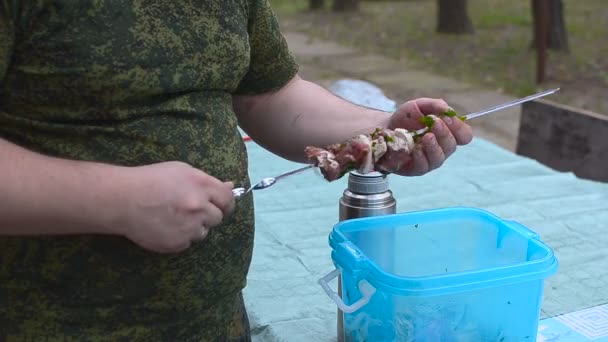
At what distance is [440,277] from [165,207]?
526mm

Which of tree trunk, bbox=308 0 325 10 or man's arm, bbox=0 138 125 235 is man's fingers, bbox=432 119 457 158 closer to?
man's arm, bbox=0 138 125 235

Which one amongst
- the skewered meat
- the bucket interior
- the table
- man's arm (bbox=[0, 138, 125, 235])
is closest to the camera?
man's arm (bbox=[0, 138, 125, 235])

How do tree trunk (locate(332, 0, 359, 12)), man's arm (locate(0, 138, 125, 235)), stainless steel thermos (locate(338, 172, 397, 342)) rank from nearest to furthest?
1. man's arm (locate(0, 138, 125, 235))
2. stainless steel thermos (locate(338, 172, 397, 342))
3. tree trunk (locate(332, 0, 359, 12))

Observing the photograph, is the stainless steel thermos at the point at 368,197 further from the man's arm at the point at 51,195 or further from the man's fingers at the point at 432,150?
the man's arm at the point at 51,195

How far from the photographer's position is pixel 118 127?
3.65ft

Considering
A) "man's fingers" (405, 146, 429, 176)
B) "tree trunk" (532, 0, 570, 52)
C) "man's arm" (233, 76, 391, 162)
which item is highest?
"man's arm" (233, 76, 391, 162)

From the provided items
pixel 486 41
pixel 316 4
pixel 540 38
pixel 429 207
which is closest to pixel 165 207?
pixel 429 207

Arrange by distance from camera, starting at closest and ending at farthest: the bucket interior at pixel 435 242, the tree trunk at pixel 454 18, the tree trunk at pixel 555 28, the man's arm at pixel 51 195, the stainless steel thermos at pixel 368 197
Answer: the man's arm at pixel 51 195 → the bucket interior at pixel 435 242 → the stainless steel thermos at pixel 368 197 → the tree trunk at pixel 555 28 → the tree trunk at pixel 454 18

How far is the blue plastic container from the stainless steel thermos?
125mm

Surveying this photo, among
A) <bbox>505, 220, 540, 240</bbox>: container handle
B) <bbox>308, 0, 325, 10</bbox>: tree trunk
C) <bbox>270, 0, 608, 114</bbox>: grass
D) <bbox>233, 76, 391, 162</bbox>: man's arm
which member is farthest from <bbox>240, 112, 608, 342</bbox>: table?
<bbox>308, 0, 325, 10</bbox>: tree trunk

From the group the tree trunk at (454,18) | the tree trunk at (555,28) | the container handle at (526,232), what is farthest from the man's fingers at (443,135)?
the tree trunk at (454,18)

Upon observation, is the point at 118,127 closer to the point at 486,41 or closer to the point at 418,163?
the point at 418,163

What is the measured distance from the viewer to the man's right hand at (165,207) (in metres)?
1.00

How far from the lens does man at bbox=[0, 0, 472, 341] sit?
1003 millimetres
